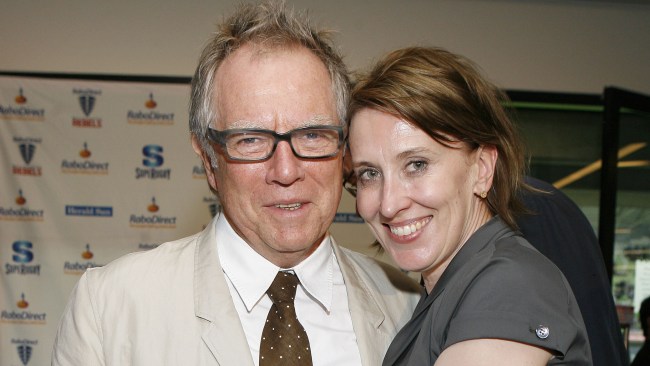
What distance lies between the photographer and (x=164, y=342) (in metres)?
1.54

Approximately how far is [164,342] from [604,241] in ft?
11.2

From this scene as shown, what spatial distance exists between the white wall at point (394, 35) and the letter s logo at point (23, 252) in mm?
1154

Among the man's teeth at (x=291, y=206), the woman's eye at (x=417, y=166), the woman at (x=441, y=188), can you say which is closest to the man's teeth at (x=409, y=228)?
the woman at (x=441, y=188)

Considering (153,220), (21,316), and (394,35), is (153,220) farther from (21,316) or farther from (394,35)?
(394,35)

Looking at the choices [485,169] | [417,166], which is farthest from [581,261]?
[417,166]

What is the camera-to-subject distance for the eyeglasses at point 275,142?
5.07 ft

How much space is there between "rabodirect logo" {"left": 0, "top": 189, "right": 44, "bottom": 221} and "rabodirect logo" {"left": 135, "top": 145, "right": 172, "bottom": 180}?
2.23 ft

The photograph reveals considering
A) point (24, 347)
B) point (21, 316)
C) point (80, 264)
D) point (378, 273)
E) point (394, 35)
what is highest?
point (394, 35)

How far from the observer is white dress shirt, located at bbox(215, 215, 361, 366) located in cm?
162

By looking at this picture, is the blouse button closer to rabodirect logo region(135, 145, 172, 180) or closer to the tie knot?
the tie knot

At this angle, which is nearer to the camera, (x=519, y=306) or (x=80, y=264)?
(x=519, y=306)

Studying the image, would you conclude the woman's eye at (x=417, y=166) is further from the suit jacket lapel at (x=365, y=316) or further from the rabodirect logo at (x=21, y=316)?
the rabodirect logo at (x=21, y=316)

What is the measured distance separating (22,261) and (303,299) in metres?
3.32

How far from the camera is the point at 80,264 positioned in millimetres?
4449
